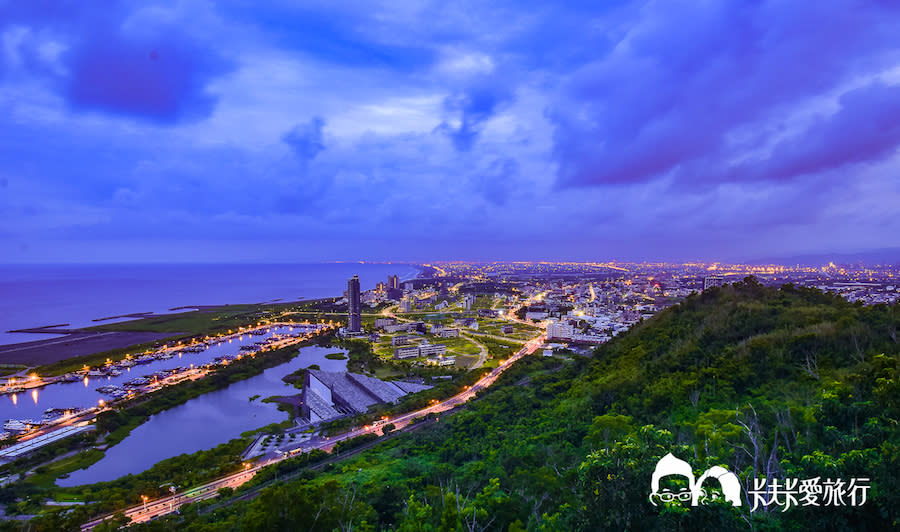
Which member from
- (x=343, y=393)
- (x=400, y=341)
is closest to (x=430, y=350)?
(x=400, y=341)

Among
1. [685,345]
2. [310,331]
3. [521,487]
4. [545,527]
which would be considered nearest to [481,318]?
[310,331]

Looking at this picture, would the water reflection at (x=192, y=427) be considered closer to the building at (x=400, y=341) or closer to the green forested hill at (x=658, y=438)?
the green forested hill at (x=658, y=438)

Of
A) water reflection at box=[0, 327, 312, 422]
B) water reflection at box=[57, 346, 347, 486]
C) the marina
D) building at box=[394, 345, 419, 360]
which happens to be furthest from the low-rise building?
water reflection at box=[0, 327, 312, 422]

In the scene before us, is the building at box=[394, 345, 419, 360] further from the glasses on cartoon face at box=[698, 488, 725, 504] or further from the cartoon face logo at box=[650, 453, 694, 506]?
the glasses on cartoon face at box=[698, 488, 725, 504]

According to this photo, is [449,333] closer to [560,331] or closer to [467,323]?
[467,323]

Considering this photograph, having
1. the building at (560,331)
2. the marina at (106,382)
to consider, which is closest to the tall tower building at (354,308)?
the marina at (106,382)

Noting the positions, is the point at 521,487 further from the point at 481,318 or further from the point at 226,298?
the point at 226,298
